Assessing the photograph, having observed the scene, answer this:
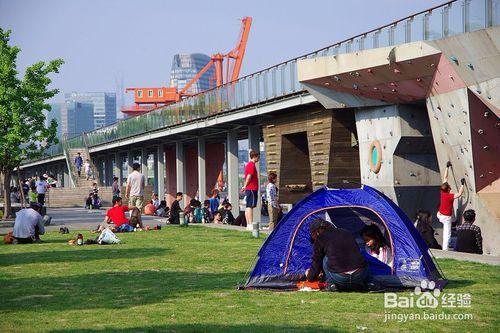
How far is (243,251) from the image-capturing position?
1988 centimetres

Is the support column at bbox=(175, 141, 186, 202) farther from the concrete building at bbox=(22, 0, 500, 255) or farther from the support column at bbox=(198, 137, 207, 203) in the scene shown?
the concrete building at bbox=(22, 0, 500, 255)

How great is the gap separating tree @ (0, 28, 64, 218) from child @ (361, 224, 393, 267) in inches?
1139

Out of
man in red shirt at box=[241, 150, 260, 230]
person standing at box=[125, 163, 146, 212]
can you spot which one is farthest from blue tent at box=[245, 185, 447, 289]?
person standing at box=[125, 163, 146, 212]

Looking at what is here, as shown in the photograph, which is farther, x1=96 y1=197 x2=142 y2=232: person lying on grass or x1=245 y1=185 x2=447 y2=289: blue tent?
x1=96 y1=197 x2=142 y2=232: person lying on grass

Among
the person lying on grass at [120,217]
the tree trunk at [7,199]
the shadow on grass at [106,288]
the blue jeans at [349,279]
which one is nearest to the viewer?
the shadow on grass at [106,288]

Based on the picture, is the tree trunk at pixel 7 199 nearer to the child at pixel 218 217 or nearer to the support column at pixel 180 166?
the child at pixel 218 217

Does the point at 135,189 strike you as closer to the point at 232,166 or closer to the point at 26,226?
the point at 26,226

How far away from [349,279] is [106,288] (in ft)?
→ 12.0

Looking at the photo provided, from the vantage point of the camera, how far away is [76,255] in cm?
1959

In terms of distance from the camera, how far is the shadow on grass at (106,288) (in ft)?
39.0

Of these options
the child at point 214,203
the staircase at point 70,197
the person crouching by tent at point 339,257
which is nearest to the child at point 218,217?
the child at point 214,203

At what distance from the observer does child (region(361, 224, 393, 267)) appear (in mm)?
13742

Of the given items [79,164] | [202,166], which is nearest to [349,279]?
[202,166]

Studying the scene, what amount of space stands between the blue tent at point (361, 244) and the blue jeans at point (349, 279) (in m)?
0.67
